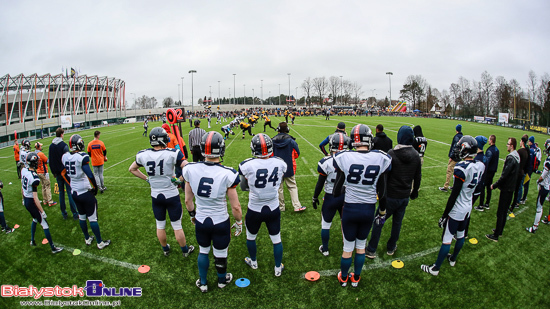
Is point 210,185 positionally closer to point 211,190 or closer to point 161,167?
point 211,190

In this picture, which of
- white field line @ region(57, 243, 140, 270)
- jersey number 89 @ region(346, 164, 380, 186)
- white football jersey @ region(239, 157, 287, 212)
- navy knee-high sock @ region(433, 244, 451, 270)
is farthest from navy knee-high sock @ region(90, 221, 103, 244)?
navy knee-high sock @ region(433, 244, 451, 270)

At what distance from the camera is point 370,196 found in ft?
12.5

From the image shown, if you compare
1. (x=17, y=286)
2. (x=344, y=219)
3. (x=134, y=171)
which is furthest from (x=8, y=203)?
(x=344, y=219)

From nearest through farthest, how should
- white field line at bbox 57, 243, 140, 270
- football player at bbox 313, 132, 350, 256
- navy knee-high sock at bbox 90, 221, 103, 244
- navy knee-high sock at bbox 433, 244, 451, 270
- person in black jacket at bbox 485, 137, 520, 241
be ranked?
navy knee-high sock at bbox 433, 244, 451, 270 → football player at bbox 313, 132, 350, 256 → white field line at bbox 57, 243, 140, 270 → navy knee-high sock at bbox 90, 221, 103, 244 → person in black jacket at bbox 485, 137, 520, 241

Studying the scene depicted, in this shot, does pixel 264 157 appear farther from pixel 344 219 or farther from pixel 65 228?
pixel 65 228

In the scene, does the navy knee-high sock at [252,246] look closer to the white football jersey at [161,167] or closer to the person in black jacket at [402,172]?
the white football jersey at [161,167]

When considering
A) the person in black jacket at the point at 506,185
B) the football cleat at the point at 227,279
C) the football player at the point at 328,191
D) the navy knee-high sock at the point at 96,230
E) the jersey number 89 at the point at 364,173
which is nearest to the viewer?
the jersey number 89 at the point at 364,173

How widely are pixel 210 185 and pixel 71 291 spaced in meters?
3.27

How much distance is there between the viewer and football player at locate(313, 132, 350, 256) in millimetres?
4582

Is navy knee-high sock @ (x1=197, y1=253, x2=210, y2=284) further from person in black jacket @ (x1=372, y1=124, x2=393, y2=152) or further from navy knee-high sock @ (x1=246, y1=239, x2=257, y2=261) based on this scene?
person in black jacket @ (x1=372, y1=124, x2=393, y2=152)

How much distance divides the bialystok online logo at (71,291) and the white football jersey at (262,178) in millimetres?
2518

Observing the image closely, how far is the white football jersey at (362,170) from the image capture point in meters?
3.68

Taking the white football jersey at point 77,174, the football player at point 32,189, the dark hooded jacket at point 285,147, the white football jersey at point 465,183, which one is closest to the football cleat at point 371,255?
the white football jersey at point 465,183

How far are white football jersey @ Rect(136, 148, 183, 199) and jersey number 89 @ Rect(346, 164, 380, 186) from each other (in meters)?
2.88
